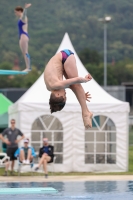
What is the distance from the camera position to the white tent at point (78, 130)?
56.6 feet

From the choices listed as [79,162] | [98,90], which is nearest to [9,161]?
[79,162]

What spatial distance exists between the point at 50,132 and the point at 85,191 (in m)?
5.12

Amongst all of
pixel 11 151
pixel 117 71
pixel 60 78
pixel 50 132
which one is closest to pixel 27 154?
pixel 11 151

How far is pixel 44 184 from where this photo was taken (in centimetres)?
1452

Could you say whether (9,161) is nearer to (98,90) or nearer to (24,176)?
(24,176)

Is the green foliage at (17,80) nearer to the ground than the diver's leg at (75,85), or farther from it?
farther from it

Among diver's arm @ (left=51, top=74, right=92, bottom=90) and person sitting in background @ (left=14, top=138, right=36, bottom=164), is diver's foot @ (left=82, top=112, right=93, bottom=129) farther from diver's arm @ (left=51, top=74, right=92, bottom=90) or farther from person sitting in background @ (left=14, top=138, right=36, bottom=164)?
person sitting in background @ (left=14, top=138, right=36, bottom=164)

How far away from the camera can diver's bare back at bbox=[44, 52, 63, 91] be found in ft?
23.7

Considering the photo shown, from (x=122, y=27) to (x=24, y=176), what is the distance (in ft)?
359

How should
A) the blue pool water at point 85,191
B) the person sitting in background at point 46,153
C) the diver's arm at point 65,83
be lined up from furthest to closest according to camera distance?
the person sitting in background at point 46,153 < the blue pool water at point 85,191 < the diver's arm at point 65,83

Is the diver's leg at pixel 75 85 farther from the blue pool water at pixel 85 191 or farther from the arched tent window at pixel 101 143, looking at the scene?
the arched tent window at pixel 101 143

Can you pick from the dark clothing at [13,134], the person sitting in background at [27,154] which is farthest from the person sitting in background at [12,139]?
the person sitting in background at [27,154]

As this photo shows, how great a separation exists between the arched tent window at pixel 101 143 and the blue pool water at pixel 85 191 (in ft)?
8.83

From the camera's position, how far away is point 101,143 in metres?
17.8
